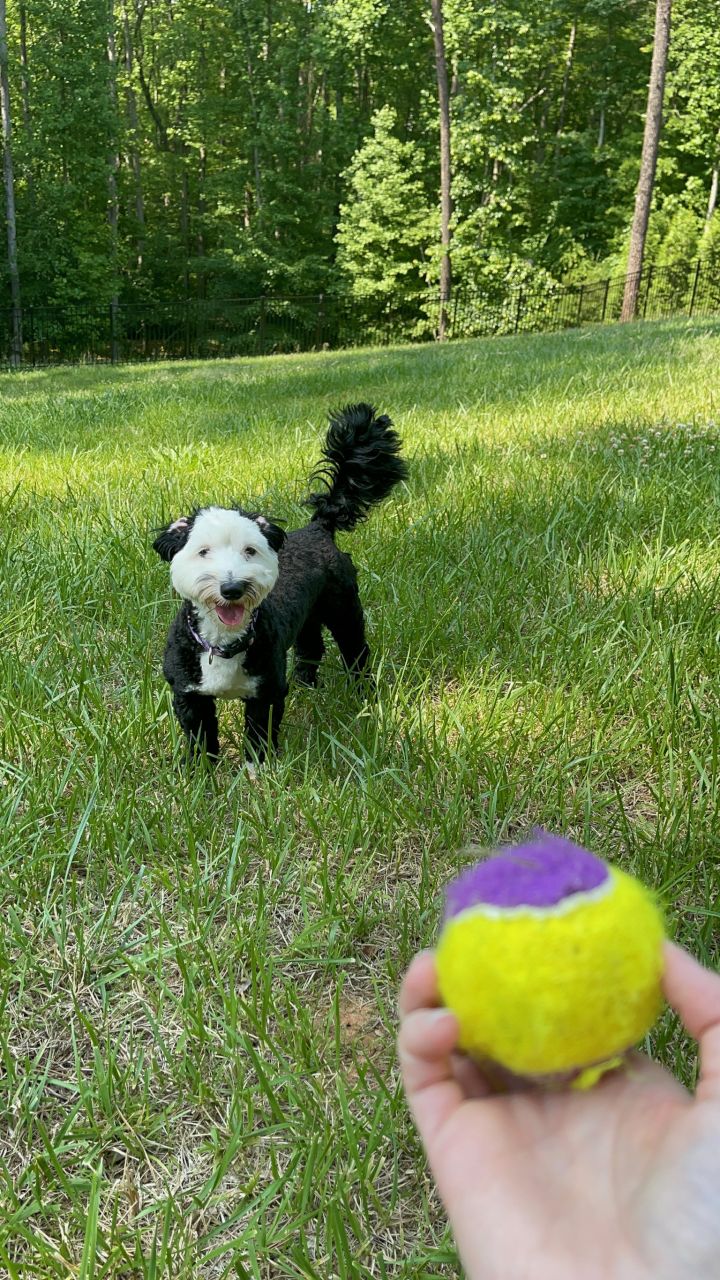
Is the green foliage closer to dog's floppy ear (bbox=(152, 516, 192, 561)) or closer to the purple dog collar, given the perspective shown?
dog's floppy ear (bbox=(152, 516, 192, 561))

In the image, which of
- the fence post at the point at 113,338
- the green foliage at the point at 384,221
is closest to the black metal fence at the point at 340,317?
the fence post at the point at 113,338

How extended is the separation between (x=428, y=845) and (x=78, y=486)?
3943mm

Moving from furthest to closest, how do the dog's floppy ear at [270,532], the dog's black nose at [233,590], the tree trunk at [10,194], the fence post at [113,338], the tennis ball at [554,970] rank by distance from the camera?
the fence post at [113,338] < the tree trunk at [10,194] < the dog's floppy ear at [270,532] < the dog's black nose at [233,590] < the tennis ball at [554,970]

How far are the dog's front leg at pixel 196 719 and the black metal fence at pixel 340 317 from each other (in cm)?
2946

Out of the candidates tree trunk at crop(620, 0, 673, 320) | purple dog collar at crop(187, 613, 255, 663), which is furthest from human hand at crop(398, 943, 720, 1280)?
tree trunk at crop(620, 0, 673, 320)

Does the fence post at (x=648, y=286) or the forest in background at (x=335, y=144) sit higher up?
the forest in background at (x=335, y=144)

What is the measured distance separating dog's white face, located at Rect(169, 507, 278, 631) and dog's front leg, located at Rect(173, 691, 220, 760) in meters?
0.27

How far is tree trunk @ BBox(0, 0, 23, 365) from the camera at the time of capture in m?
24.6

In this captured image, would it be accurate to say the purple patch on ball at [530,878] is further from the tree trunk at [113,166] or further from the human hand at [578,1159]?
the tree trunk at [113,166]

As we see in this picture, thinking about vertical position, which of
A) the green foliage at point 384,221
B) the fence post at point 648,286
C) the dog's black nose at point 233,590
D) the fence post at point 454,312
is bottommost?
the dog's black nose at point 233,590

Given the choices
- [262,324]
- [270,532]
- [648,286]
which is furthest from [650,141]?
[270,532]

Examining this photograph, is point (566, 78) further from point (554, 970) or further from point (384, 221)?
point (554, 970)

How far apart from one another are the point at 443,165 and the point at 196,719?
28608 mm

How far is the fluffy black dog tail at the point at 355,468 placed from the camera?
3.48 m
